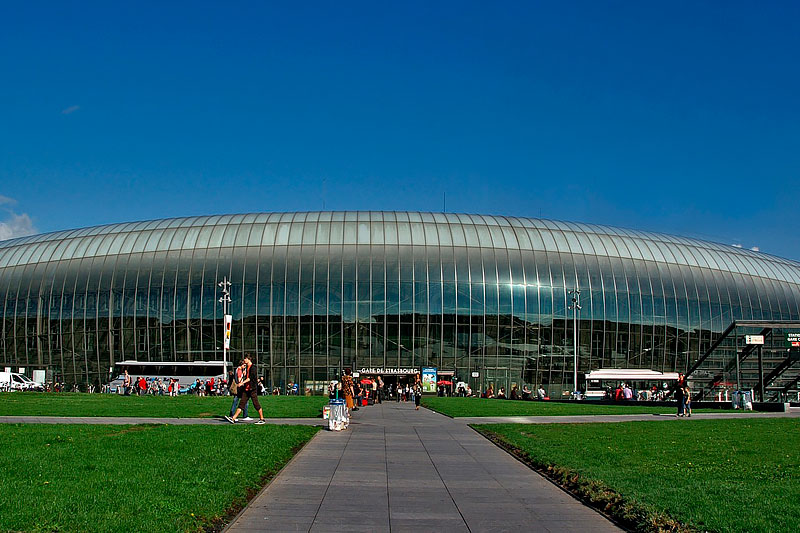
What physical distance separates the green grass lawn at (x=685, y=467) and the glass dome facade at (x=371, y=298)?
4880 centimetres

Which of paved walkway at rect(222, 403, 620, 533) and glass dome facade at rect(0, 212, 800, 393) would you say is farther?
glass dome facade at rect(0, 212, 800, 393)

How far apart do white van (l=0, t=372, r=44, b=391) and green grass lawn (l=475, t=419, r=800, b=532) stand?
55701 millimetres

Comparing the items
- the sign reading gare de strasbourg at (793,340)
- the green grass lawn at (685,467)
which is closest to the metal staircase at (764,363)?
the sign reading gare de strasbourg at (793,340)

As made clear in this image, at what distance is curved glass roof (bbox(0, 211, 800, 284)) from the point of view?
76.5 meters

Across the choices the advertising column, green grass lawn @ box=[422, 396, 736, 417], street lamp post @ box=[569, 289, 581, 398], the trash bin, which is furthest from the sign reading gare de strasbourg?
the trash bin

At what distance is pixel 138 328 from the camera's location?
7769 cm

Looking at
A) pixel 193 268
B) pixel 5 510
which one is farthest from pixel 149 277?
pixel 5 510

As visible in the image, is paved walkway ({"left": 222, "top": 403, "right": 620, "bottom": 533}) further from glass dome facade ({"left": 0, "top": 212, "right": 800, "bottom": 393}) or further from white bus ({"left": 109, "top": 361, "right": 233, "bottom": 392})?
white bus ({"left": 109, "top": 361, "right": 233, "bottom": 392})

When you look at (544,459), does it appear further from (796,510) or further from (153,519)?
(153,519)

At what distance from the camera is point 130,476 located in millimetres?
11414

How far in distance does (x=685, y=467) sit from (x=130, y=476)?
9.63 meters

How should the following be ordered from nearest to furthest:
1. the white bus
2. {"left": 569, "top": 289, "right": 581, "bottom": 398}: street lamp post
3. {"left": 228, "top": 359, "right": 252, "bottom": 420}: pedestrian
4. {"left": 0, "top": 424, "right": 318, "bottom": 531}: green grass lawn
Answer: {"left": 0, "top": 424, "right": 318, "bottom": 531}: green grass lawn, {"left": 228, "top": 359, "right": 252, "bottom": 420}: pedestrian, the white bus, {"left": 569, "top": 289, "right": 581, "bottom": 398}: street lamp post

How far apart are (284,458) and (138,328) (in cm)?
6669

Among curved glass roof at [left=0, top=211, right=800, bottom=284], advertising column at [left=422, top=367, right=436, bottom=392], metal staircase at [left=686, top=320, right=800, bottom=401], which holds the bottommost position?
advertising column at [left=422, top=367, right=436, bottom=392]
